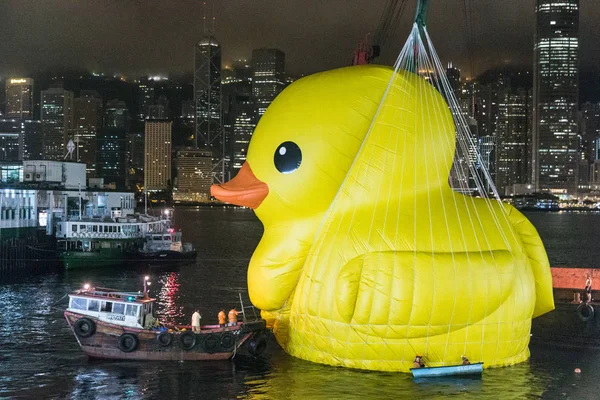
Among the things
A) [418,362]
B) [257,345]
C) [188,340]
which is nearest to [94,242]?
[188,340]

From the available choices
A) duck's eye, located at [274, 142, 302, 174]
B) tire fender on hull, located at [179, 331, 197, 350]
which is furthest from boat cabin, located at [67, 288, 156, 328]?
duck's eye, located at [274, 142, 302, 174]

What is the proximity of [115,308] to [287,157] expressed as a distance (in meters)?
8.00

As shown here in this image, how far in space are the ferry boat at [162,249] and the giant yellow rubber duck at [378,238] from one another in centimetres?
4472

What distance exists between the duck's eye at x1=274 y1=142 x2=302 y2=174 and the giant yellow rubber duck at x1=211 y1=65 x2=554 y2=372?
0.03 meters

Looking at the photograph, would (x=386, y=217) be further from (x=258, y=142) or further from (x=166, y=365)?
(x=166, y=365)

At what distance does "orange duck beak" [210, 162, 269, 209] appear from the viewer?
21422mm

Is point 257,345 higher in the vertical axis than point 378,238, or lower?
lower

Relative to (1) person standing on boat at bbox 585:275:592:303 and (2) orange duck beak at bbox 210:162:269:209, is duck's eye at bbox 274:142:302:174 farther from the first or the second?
(1) person standing on boat at bbox 585:275:592:303

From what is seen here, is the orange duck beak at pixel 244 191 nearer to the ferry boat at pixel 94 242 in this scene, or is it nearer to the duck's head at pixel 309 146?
the duck's head at pixel 309 146

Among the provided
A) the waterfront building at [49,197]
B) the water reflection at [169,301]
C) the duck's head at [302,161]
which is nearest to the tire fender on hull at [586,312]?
the duck's head at [302,161]

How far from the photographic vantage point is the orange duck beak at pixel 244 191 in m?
21.4

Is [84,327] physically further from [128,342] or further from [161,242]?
[161,242]

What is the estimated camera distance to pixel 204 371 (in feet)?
78.1

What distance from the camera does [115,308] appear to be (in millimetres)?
24797
